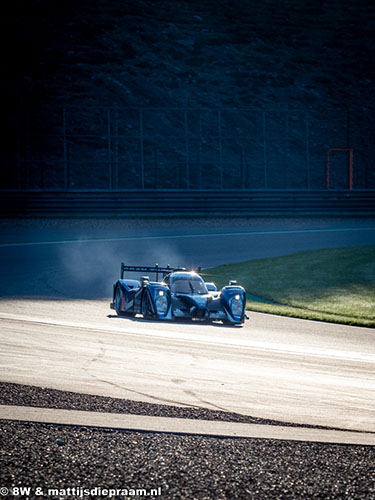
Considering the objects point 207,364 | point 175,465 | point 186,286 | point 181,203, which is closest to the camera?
point 175,465

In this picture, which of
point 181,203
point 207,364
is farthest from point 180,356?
point 181,203

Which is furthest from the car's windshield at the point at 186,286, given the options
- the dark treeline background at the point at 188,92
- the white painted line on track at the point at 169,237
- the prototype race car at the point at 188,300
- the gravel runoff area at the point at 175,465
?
the dark treeline background at the point at 188,92

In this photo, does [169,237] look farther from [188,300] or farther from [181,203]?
[188,300]

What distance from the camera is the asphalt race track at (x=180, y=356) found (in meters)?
6.88

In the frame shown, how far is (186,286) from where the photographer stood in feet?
40.2

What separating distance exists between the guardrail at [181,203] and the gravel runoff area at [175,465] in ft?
79.8

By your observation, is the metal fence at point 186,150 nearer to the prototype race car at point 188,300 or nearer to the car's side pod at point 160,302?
the prototype race car at point 188,300

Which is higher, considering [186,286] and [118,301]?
[186,286]

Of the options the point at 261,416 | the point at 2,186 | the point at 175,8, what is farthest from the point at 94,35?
the point at 261,416

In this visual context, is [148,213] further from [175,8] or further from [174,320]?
[175,8]

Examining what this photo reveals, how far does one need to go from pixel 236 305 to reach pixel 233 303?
74mm

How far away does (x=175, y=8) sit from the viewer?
6128cm

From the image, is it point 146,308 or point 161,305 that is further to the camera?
point 146,308

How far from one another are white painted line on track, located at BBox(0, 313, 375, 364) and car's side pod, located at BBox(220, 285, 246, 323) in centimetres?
134
